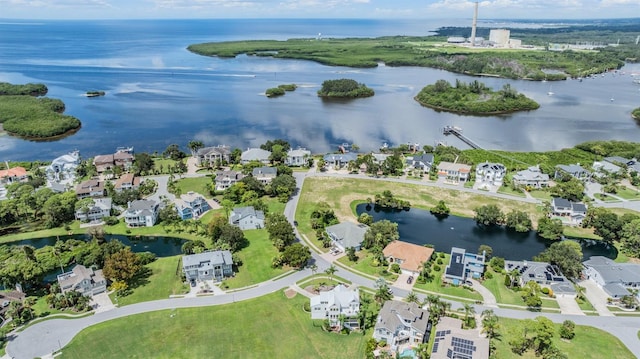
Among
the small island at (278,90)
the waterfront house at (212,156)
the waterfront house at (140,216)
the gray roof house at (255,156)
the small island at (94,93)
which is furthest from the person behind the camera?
the small island at (278,90)

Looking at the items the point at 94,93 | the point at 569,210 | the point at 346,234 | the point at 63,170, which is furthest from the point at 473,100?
the point at 94,93

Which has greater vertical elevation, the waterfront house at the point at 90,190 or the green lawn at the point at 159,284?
the waterfront house at the point at 90,190

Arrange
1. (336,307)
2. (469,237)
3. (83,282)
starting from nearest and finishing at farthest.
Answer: (336,307), (83,282), (469,237)

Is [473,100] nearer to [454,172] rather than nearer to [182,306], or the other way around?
[454,172]

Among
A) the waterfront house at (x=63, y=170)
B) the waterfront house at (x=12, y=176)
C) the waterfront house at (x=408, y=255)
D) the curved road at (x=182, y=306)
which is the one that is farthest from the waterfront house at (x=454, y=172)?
the waterfront house at (x=12, y=176)

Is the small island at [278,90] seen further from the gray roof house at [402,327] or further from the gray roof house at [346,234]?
the gray roof house at [402,327]

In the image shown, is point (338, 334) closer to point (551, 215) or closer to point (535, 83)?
point (551, 215)
